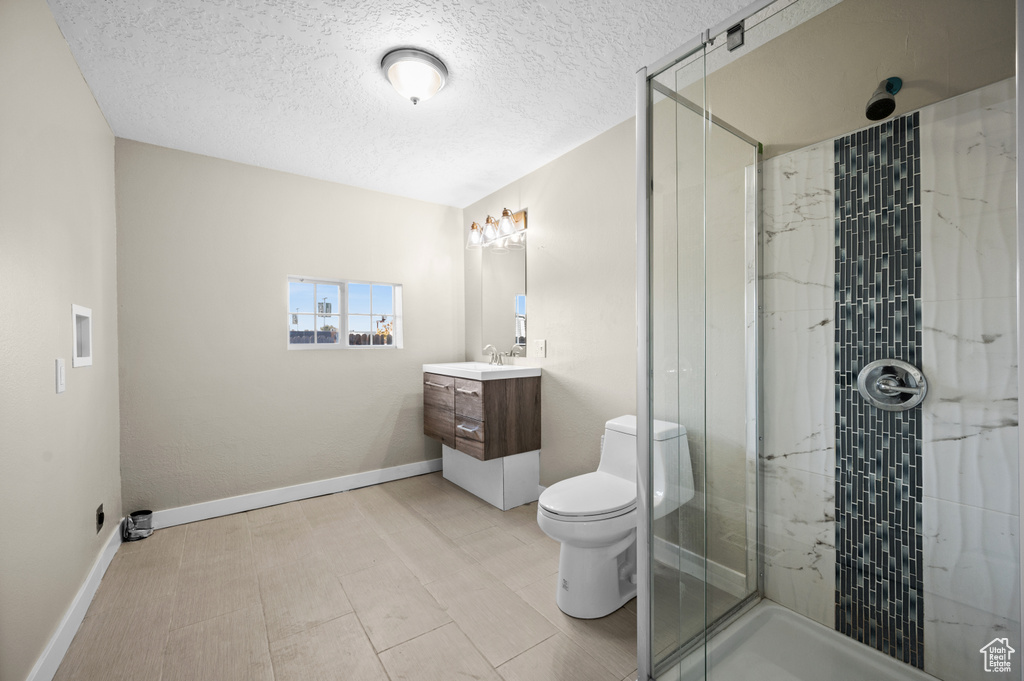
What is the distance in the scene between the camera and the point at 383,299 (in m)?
3.78

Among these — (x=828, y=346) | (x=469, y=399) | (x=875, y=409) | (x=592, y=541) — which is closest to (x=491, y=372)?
(x=469, y=399)

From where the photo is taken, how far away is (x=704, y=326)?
1.46m

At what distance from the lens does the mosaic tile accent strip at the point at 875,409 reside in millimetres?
1303

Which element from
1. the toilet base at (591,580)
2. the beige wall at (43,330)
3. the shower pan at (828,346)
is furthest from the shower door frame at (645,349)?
the beige wall at (43,330)

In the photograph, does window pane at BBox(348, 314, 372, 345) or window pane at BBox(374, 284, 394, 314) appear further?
window pane at BBox(374, 284, 394, 314)

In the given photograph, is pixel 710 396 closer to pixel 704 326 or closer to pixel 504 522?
pixel 704 326

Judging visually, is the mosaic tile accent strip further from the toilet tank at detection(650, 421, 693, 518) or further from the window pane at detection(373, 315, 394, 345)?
the window pane at detection(373, 315, 394, 345)

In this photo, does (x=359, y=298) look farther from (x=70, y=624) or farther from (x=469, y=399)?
(x=70, y=624)

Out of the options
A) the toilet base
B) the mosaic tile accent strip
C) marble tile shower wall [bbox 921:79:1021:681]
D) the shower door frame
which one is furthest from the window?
marble tile shower wall [bbox 921:79:1021:681]

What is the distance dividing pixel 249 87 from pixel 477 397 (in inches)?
82.2

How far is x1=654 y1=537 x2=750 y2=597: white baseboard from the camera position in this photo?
1428 mm

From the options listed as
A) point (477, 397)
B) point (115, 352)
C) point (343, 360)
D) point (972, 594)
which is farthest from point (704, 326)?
point (115, 352)

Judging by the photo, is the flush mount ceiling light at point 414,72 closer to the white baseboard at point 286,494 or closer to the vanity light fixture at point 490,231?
the vanity light fixture at point 490,231

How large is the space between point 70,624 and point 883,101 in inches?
132
